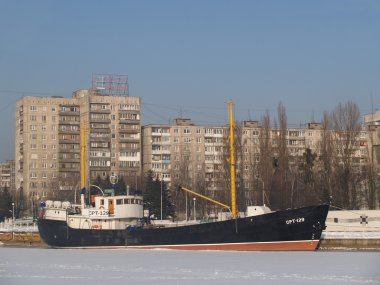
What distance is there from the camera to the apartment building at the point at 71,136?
135625 millimetres

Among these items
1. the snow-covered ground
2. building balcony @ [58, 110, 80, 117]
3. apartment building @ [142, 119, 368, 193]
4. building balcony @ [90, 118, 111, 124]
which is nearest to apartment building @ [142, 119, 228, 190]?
apartment building @ [142, 119, 368, 193]

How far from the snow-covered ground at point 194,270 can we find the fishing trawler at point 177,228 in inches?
240

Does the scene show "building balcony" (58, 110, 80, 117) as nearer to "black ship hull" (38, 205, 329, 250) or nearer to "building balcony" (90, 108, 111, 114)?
"building balcony" (90, 108, 111, 114)

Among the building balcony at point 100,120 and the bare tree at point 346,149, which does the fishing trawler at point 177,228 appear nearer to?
the bare tree at point 346,149

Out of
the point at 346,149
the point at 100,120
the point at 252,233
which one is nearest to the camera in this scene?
the point at 252,233

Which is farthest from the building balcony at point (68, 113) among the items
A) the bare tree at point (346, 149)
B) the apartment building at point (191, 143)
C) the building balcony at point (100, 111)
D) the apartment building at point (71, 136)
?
the bare tree at point (346, 149)

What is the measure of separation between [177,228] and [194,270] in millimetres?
18222

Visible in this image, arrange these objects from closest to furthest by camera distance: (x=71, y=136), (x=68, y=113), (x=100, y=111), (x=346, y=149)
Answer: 1. (x=346, y=149)
2. (x=100, y=111)
3. (x=68, y=113)
4. (x=71, y=136)

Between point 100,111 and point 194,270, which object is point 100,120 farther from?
point 194,270

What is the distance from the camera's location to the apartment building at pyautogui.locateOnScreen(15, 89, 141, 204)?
136m

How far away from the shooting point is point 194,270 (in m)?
32.9

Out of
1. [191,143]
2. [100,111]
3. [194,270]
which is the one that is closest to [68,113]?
[100,111]

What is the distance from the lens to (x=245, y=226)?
4884 cm

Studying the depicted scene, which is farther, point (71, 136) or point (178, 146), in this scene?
point (178, 146)
